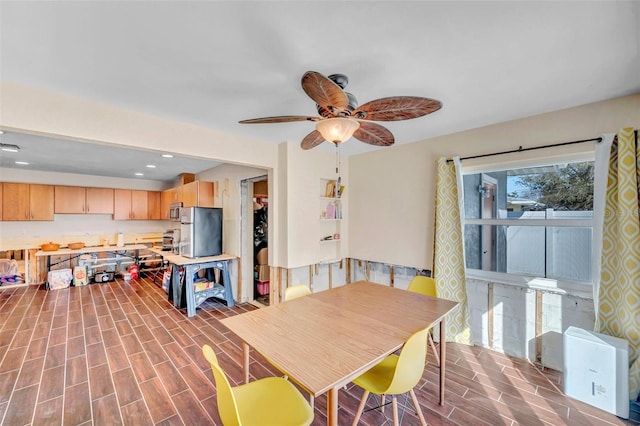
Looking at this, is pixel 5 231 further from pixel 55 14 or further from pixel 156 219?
pixel 55 14

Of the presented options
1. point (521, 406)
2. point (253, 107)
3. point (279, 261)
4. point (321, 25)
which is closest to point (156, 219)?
point (279, 261)

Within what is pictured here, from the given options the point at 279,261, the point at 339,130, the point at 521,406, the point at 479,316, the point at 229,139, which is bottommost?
the point at 521,406

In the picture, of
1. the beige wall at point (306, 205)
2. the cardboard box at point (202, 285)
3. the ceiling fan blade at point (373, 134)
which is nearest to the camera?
the ceiling fan blade at point (373, 134)

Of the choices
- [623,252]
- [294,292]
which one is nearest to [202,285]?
[294,292]

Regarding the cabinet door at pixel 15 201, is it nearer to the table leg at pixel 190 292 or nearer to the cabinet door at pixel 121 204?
the cabinet door at pixel 121 204

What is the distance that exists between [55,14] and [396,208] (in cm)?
329

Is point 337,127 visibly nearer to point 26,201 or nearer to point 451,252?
point 451,252

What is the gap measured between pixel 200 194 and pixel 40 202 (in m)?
3.55

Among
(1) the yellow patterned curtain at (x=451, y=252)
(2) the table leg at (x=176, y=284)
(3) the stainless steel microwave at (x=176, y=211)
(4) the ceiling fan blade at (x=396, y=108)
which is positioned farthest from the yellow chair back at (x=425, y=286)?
(3) the stainless steel microwave at (x=176, y=211)

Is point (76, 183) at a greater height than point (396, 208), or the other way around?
point (76, 183)

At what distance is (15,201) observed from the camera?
489cm

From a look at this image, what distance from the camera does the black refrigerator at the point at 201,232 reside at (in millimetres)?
3910

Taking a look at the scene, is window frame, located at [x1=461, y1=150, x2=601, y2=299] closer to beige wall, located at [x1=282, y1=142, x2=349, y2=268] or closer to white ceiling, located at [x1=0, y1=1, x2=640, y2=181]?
white ceiling, located at [x1=0, y1=1, x2=640, y2=181]

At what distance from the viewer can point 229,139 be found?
2945 millimetres
